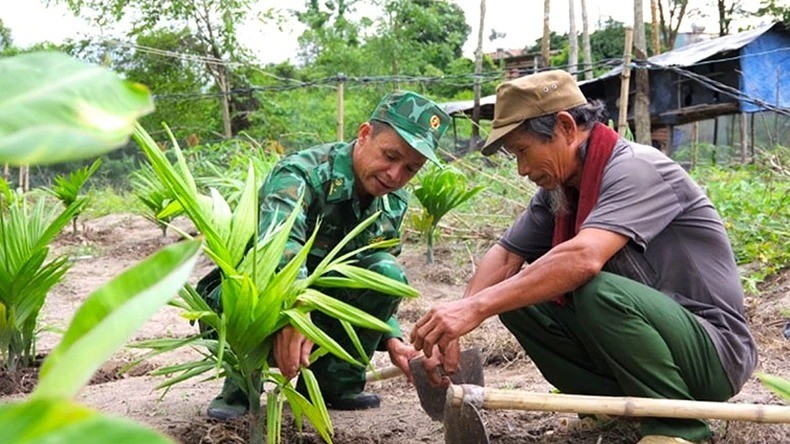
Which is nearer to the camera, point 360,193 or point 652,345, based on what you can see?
point 652,345

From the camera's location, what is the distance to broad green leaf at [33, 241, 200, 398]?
354mm

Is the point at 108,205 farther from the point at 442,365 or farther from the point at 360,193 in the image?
the point at 442,365

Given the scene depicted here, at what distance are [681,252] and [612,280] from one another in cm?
25

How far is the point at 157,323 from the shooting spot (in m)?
4.90

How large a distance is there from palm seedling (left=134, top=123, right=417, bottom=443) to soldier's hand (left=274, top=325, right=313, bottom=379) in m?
0.03

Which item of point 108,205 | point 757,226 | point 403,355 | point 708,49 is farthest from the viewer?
point 708,49

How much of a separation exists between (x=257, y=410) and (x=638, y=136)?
11.4 metres

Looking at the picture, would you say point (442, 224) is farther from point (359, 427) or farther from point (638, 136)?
point (638, 136)

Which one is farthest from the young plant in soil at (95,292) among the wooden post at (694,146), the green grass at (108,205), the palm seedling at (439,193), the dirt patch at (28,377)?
the wooden post at (694,146)

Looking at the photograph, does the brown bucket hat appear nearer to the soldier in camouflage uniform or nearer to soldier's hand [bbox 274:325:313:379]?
the soldier in camouflage uniform

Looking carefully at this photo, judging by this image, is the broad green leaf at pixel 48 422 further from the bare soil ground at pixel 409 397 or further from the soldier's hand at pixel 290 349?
the bare soil ground at pixel 409 397

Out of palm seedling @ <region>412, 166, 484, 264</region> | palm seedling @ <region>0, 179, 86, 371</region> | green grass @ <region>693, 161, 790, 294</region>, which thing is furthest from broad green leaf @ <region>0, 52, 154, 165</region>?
palm seedling @ <region>412, 166, 484, 264</region>

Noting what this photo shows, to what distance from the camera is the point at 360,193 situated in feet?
9.02

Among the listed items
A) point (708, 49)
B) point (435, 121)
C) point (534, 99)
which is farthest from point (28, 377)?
point (708, 49)
